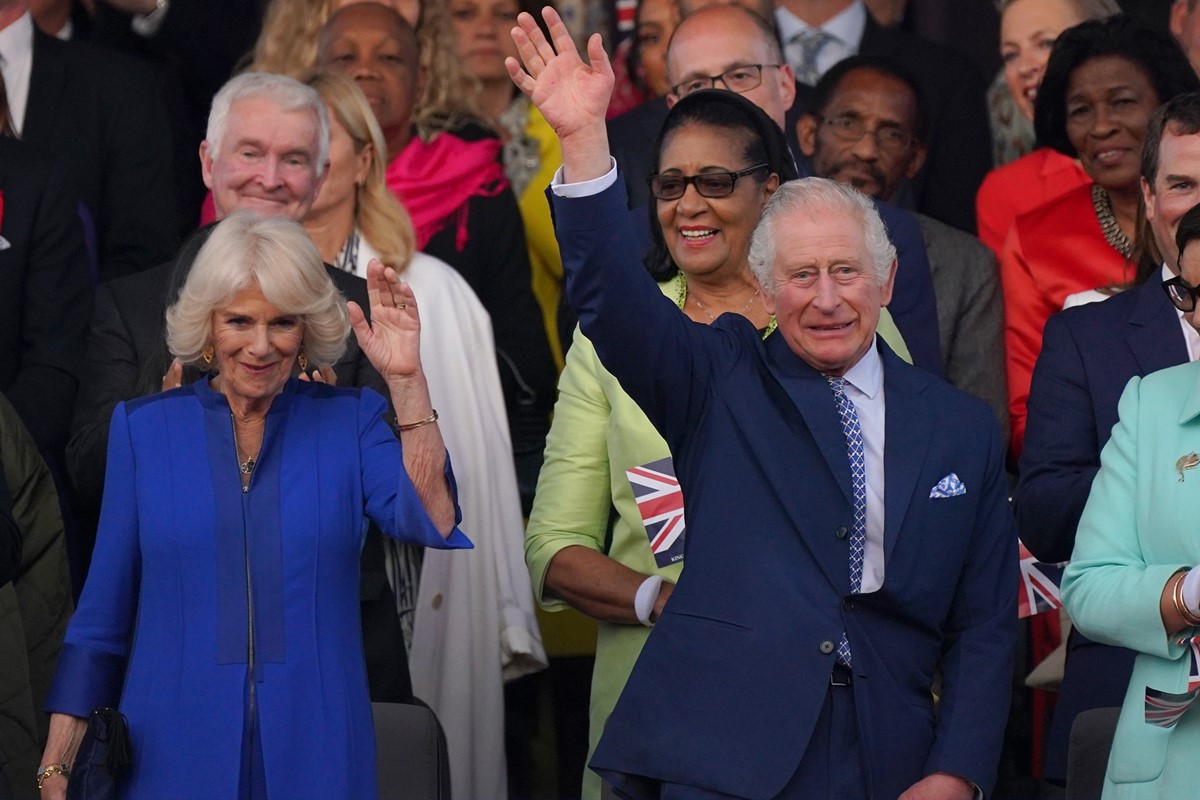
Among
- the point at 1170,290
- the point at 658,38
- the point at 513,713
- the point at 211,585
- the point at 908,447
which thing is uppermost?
the point at 658,38

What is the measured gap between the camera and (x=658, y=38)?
6629 mm

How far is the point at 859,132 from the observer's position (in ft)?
17.8

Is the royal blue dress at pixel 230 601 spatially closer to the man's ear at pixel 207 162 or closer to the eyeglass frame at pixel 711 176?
the eyeglass frame at pixel 711 176

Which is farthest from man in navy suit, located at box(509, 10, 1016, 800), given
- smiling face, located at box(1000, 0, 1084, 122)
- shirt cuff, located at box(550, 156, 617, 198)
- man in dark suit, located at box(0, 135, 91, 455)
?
smiling face, located at box(1000, 0, 1084, 122)

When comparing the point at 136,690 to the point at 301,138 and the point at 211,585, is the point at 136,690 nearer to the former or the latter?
the point at 211,585

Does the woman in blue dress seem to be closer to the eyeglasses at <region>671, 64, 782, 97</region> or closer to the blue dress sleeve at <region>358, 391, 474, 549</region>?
the blue dress sleeve at <region>358, 391, 474, 549</region>

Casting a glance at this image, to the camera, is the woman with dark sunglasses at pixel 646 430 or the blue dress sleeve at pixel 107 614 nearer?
the blue dress sleeve at pixel 107 614

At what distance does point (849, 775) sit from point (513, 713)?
2.31 meters

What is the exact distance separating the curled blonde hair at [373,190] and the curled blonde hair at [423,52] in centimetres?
72

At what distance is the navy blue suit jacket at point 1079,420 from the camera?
3.97m

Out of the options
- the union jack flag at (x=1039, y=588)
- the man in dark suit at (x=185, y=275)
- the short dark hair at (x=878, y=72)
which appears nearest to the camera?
the man in dark suit at (x=185, y=275)

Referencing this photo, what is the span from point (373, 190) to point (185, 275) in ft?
3.89

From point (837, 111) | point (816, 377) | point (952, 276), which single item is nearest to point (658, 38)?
point (837, 111)

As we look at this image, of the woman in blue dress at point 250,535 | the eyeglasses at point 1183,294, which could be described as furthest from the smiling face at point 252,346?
the eyeglasses at point 1183,294
